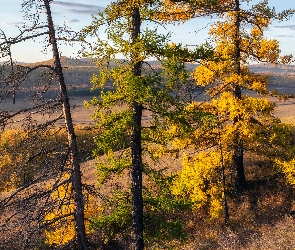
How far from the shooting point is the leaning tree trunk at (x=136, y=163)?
375 inches

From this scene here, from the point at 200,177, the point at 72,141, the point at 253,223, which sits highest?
the point at 72,141

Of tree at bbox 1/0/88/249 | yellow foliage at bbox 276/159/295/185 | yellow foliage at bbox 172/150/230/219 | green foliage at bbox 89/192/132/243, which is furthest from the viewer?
yellow foliage at bbox 172/150/230/219

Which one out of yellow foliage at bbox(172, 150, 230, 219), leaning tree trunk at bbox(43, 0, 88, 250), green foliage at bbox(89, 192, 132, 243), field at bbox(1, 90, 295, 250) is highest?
leaning tree trunk at bbox(43, 0, 88, 250)

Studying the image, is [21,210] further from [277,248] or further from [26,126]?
[277,248]

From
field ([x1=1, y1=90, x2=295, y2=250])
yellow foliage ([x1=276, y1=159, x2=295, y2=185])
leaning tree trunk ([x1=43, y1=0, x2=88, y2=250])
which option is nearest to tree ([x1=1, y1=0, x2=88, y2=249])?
leaning tree trunk ([x1=43, y1=0, x2=88, y2=250])

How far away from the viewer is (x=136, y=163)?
400 inches

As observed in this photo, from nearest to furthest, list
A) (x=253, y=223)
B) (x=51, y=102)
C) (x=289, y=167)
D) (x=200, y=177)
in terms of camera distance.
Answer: (x=51, y=102), (x=289, y=167), (x=200, y=177), (x=253, y=223)

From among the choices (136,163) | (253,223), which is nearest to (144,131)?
(136,163)

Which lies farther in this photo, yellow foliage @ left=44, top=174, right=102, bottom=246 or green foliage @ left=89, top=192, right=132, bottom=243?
green foliage @ left=89, top=192, right=132, bottom=243

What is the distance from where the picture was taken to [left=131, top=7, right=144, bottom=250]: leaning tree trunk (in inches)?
375

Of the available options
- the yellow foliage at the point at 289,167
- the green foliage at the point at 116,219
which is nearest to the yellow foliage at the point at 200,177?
the yellow foliage at the point at 289,167

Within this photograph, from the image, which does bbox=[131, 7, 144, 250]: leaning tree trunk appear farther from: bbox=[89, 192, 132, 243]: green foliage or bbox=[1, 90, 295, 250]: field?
bbox=[1, 90, 295, 250]: field

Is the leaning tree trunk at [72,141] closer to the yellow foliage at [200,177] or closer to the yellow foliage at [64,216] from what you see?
the yellow foliage at [64,216]

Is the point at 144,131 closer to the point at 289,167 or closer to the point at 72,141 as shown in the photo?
the point at 72,141
